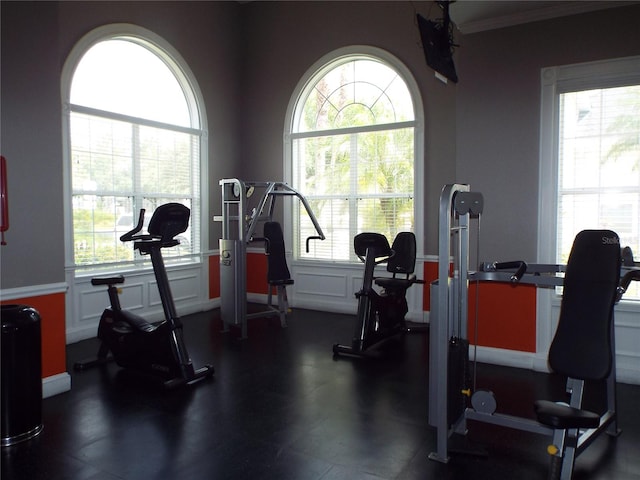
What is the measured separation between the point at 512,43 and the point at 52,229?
405cm

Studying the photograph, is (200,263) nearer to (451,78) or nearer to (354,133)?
(354,133)

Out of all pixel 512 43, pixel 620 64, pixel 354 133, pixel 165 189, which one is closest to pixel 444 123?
pixel 354 133

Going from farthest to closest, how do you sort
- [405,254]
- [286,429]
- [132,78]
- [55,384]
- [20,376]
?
1. [132,78]
2. [405,254]
3. [55,384]
4. [286,429]
5. [20,376]

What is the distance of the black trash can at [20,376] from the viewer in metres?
3.04

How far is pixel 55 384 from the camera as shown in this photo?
12.5 feet

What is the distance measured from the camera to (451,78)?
167 inches

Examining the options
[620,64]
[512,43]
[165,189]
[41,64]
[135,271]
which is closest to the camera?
[41,64]

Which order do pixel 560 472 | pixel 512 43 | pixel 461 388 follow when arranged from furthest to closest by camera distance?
pixel 512 43
pixel 461 388
pixel 560 472

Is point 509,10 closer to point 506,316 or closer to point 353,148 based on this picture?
point 506,316

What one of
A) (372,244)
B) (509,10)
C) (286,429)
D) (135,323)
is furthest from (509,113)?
(135,323)

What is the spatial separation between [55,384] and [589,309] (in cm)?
365

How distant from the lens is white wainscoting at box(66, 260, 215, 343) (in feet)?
17.4

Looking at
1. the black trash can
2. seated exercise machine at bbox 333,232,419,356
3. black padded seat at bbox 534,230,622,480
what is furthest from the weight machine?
black padded seat at bbox 534,230,622,480

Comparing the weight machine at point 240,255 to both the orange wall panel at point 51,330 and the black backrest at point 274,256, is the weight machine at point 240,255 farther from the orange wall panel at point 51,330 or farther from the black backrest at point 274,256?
the orange wall panel at point 51,330
